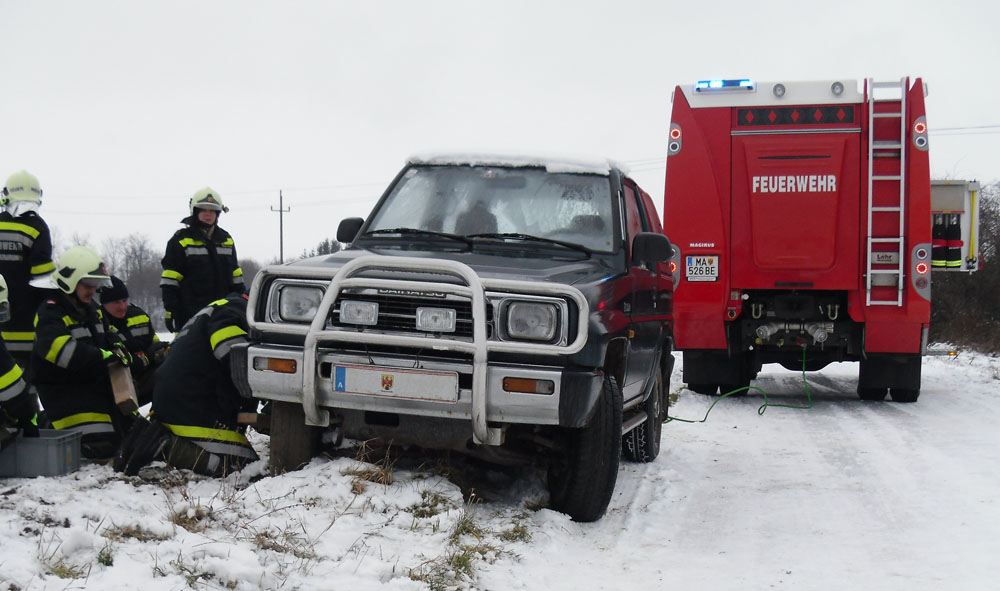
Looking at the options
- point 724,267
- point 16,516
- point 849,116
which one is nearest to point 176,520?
point 16,516

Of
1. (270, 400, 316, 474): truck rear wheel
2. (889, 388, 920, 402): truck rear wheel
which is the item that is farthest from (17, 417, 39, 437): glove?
(889, 388, 920, 402): truck rear wheel

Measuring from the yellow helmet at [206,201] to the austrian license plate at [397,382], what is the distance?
3.54 m

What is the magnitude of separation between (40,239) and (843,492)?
18.4 ft

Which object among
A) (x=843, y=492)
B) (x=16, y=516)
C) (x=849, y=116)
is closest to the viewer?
(x=16, y=516)

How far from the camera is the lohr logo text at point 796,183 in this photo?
395 inches

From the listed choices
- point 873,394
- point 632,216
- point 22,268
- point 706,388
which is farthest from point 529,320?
point 873,394

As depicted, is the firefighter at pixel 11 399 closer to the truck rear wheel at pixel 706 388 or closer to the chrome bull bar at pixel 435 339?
the chrome bull bar at pixel 435 339

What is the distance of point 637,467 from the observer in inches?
271

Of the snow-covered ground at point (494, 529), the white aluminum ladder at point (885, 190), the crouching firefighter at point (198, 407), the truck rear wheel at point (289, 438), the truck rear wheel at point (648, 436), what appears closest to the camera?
the snow-covered ground at point (494, 529)

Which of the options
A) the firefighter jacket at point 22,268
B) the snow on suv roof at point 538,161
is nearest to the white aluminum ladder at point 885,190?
the snow on suv roof at point 538,161

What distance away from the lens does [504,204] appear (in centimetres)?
580

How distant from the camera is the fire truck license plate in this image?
1021 centimetres

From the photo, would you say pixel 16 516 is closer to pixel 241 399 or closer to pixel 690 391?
pixel 241 399

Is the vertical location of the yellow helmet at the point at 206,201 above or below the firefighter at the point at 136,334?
above
